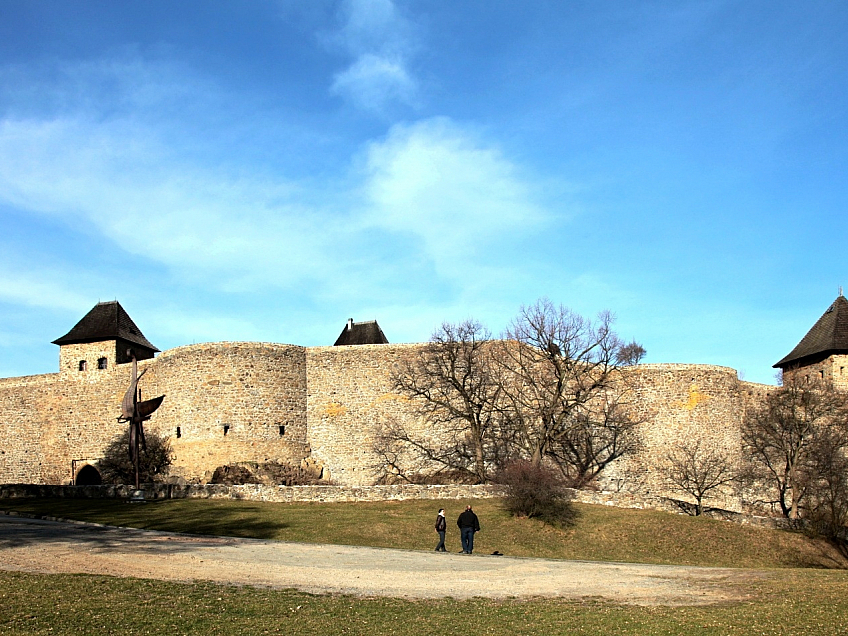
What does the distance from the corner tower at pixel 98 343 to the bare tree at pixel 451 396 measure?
14.4 m

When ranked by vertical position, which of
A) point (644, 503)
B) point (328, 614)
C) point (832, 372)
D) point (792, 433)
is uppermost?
point (832, 372)

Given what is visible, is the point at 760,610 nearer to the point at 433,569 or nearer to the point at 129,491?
the point at 433,569

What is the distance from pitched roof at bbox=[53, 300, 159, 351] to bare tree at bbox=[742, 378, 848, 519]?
29.7 m

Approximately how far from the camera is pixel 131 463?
116 feet

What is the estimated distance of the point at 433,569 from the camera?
52.2 feet

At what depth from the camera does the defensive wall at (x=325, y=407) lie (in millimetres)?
36812

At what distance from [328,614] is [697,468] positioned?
28.6 meters

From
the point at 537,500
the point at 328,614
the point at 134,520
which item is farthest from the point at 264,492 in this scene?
Answer: the point at 328,614

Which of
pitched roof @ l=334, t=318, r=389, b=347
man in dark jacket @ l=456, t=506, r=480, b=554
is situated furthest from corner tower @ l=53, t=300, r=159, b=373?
man in dark jacket @ l=456, t=506, r=480, b=554

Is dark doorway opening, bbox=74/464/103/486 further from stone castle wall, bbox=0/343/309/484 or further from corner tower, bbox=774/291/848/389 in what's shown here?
corner tower, bbox=774/291/848/389

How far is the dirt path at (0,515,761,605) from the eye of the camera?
43.8 feet

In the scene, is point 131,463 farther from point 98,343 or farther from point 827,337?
point 827,337

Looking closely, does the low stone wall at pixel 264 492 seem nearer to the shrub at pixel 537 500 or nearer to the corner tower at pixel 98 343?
the shrub at pixel 537 500

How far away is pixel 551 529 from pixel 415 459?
11916 mm
